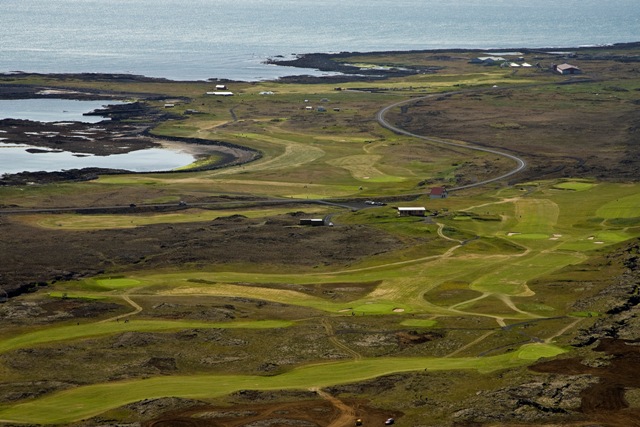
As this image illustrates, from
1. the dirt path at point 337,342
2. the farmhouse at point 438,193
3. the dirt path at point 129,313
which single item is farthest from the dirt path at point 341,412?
the farmhouse at point 438,193

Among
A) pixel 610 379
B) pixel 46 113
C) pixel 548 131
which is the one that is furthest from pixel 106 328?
pixel 46 113

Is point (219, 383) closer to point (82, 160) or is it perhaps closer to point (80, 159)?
point (82, 160)

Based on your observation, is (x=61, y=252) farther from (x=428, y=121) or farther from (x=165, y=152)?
(x=428, y=121)

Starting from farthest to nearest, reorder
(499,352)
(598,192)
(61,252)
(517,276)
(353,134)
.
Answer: (353,134) < (598,192) < (61,252) < (517,276) < (499,352)

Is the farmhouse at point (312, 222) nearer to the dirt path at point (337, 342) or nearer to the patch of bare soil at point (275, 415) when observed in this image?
the dirt path at point (337, 342)

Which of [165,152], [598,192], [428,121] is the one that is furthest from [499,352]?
[428,121]

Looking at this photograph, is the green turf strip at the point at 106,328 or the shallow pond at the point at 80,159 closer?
the green turf strip at the point at 106,328

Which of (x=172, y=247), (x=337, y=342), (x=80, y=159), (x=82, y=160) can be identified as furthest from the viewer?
(x=80, y=159)
